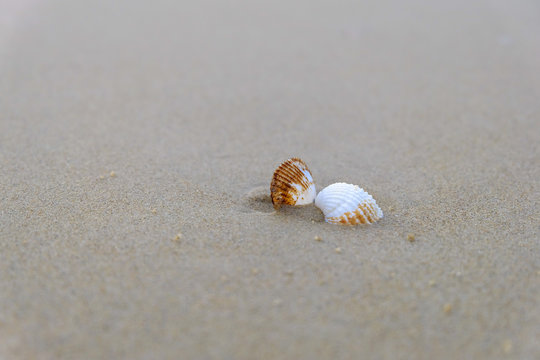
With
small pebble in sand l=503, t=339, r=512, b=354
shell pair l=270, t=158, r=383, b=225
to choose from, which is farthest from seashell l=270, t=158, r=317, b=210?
small pebble in sand l=503, t=339, r=512, b=354

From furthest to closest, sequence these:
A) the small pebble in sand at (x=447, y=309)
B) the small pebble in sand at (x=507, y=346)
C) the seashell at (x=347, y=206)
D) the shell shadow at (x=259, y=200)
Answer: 1. the shell shadow at (x=259, y=200)
2. the seashell at (x=347, y=206)
3. the small pebble in sand at (x=447, y=309)
4. the small pebble in sand at (x=507, y=346)

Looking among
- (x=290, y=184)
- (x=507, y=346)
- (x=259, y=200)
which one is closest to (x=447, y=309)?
(x=507, y=346)

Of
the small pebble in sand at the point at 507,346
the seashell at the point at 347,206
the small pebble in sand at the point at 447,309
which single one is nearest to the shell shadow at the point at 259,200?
the seashell at the point at 347,206

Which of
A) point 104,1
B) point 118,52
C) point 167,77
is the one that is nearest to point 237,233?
point 167,77

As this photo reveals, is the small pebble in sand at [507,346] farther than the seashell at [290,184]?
No

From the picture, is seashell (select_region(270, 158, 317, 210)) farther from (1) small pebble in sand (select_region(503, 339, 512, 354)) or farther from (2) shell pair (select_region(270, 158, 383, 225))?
(1) small pebble in sand (select_region(503, 339, 512, 354))

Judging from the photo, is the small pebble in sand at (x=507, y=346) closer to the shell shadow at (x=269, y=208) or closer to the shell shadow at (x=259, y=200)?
the shell shadow at (x=269, y=208)
